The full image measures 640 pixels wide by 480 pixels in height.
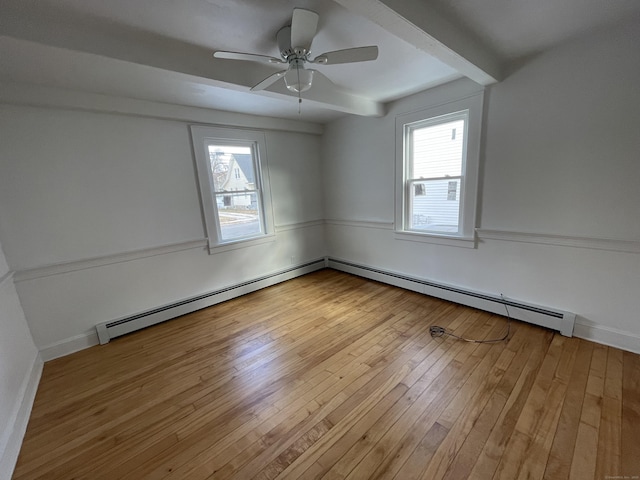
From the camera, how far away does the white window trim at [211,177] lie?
3.08 metres

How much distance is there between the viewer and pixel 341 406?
1685 millimetres

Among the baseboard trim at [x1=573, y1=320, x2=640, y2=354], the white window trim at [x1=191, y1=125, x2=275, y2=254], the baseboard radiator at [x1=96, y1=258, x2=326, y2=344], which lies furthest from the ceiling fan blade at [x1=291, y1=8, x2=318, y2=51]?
the baseboard trim at [x1=573, y1=320, x2=640, y2=354]

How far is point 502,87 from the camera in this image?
236 centimetres

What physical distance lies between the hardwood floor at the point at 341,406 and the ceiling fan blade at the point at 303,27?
7.67ft

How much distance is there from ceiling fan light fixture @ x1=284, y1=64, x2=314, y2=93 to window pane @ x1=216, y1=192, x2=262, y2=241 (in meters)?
1.91

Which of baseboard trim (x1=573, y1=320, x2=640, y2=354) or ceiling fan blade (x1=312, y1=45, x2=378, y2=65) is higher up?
ceiling fan blade (x1=312, y1=45, x2=378, y2=65)

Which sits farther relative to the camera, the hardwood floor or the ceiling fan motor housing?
the ceiling fan motor housing

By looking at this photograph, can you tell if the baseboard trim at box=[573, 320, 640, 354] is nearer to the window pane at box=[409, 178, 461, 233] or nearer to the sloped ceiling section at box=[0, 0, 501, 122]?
the window pane at box=[409, 178, 461, 233]

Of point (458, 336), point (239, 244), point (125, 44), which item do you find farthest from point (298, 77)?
point (458, 336)

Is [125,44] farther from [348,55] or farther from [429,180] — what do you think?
[429,180]

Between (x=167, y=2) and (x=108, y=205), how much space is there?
79.5 inches

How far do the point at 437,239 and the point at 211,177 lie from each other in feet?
9.68

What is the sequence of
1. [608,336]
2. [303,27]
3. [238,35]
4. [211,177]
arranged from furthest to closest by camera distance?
[211,177] < [608,336] < [238,35] < [303,27]

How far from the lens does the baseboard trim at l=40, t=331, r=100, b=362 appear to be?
235cm
